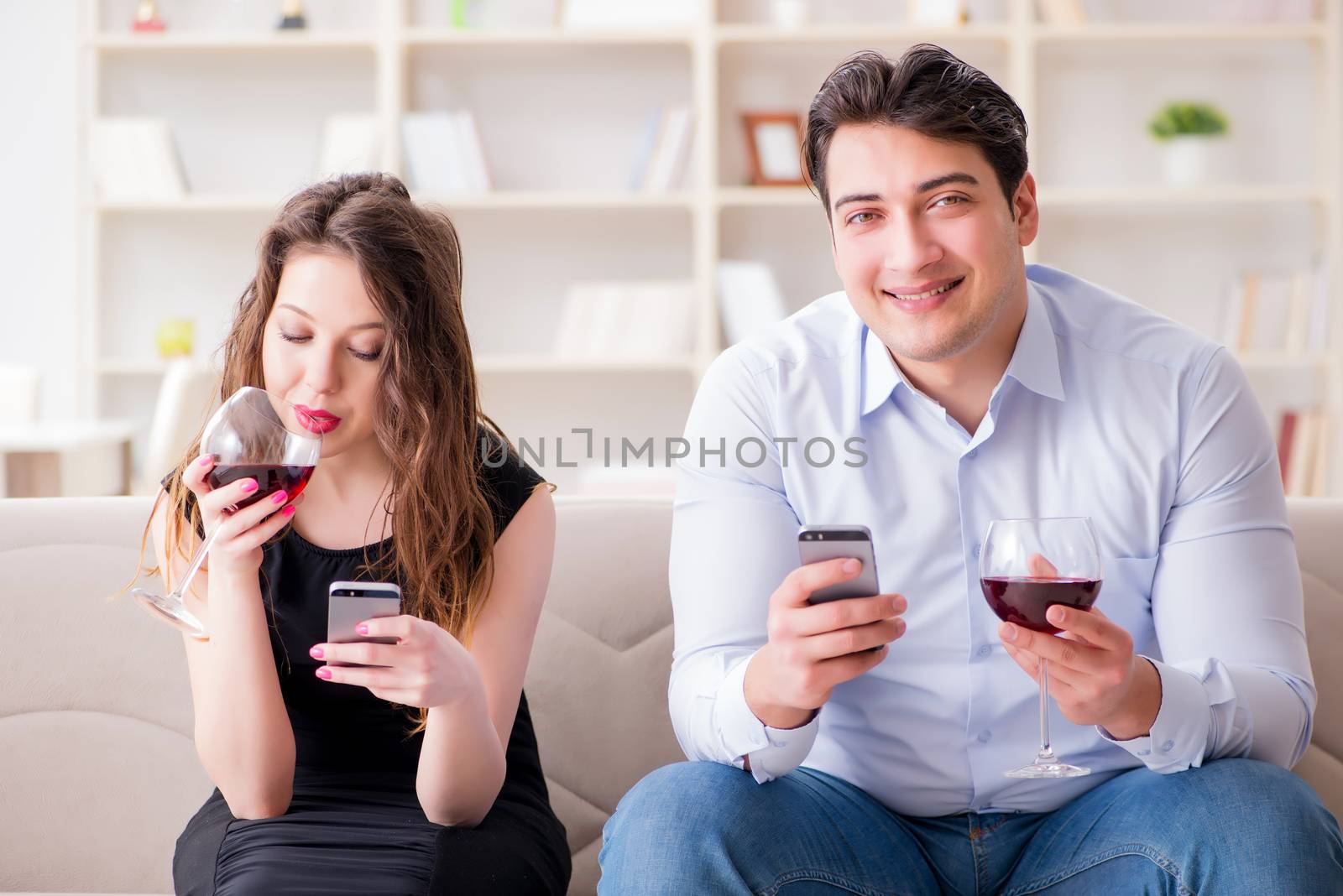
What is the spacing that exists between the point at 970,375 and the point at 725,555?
1.23 ft

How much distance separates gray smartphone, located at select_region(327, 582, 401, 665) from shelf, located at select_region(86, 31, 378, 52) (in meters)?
3.41

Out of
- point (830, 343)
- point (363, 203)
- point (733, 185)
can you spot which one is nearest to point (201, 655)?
point (363, 203)

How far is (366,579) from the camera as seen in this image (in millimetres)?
1474

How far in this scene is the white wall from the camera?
454 cm

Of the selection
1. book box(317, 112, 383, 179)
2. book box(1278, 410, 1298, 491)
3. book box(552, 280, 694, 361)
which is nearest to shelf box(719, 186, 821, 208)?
book box(552, 280, 694, 361)

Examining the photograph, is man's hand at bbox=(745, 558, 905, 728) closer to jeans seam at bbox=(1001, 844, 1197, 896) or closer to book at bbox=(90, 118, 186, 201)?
jeans seam at bbox=(1001, 844, 1197, 896)

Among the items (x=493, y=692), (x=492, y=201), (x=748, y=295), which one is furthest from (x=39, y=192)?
(x=493, y=692)

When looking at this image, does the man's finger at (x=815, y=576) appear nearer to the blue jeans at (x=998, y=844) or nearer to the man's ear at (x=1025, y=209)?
the blue jeans at (x=998, y=844)

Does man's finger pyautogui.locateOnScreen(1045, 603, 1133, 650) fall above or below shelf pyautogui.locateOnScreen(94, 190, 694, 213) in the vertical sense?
below

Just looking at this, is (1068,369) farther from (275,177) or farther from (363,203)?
(275,177)

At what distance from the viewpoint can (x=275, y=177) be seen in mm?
4414

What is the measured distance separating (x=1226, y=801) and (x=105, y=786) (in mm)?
1312

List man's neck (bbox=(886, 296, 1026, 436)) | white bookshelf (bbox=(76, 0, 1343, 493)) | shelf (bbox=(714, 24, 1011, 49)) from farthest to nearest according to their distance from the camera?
white bookshelf (bbox=(76, 0, 1343, 493))
shelf (bbox=(714, 24, 1011, 49))
man's neck (bbox=(886, 296, 1026, 436))

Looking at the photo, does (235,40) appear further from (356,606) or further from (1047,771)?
(1047,771)
